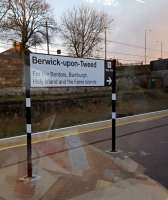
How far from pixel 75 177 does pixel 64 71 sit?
2086 mm

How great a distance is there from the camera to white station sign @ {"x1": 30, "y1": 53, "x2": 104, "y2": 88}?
6.44 metres

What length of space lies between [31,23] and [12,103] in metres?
38.1

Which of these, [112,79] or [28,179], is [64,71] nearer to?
[112,79]

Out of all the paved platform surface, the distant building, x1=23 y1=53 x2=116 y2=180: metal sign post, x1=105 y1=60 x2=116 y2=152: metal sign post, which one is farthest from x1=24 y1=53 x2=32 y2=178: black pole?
the distant building

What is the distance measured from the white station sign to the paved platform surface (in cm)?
150

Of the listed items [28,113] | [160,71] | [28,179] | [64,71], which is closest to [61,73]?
[64,71]

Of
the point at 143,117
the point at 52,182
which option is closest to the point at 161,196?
the point at 52,182

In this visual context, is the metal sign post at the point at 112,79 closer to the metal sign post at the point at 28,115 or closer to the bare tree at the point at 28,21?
the metal sign post at the point at 28,115

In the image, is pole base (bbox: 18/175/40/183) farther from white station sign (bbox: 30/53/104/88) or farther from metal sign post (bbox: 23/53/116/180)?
white station sign (bbox: 30/53/104/88)

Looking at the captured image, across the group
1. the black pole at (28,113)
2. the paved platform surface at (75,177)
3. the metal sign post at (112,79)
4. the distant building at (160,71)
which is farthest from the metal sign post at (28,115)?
the distant building at (160,71)

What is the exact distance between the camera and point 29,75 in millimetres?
6238

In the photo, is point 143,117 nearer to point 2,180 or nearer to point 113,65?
point 113,65

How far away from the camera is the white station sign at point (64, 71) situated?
644cm

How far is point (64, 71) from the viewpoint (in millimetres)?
7102
